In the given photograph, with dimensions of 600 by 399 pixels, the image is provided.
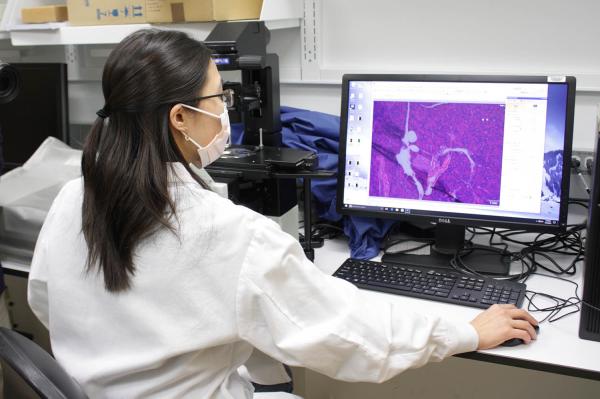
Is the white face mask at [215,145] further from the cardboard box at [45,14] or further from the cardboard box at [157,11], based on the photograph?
the cardboard box at [45,14]

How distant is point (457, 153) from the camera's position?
4.97 feet

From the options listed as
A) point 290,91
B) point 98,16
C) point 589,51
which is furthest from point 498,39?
point 98,16

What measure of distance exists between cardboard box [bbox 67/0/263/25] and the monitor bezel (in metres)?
0.39

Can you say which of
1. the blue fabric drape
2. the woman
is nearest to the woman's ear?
the woman

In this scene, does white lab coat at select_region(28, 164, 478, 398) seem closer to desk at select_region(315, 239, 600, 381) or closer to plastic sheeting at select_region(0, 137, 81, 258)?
desk at select_region(315, 239, 600, 381)

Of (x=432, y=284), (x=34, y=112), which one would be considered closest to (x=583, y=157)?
(x=432, y=284)

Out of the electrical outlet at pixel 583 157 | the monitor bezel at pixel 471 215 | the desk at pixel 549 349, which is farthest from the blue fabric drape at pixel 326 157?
the electrical outlet at pixel 583 157

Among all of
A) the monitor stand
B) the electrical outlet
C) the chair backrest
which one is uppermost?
the electrical outlet

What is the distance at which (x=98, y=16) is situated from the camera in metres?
1.86

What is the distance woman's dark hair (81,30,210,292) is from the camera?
971 millimetres

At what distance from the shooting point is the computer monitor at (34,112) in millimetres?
2180

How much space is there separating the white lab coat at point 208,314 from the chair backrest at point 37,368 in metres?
0.12

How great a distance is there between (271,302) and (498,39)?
1213mm

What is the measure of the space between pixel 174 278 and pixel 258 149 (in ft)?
2.69
